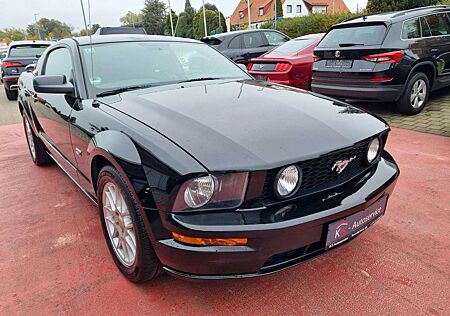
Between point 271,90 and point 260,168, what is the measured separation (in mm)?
1167

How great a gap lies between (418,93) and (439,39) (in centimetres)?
97

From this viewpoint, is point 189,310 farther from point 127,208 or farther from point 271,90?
point 271,90

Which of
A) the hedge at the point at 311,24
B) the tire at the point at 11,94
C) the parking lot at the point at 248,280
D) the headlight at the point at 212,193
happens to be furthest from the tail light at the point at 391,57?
the hedge at the point at 311,24

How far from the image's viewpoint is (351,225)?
188 cm

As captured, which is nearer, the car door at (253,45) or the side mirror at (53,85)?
the side mirror at (53,85)

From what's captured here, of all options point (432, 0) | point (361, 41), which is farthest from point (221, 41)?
point (432, 0)

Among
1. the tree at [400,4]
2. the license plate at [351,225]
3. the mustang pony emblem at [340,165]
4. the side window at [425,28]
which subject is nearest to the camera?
the license plate at [351,225]

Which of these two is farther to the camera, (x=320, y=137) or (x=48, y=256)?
(x=48, y=256)

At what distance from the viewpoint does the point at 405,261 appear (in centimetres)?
224

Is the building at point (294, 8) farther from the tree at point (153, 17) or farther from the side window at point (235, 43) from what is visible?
the side window at point (235, 43)

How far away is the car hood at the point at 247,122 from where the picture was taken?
1.70 metres

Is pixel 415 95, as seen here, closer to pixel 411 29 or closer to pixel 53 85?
pixel 411 29

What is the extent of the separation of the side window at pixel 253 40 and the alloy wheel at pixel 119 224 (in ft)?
24.1

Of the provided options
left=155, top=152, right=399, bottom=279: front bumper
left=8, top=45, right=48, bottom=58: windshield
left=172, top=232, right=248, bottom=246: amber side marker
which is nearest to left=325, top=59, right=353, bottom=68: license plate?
left=155, top=152, right=399, bottom=279: front bumper
